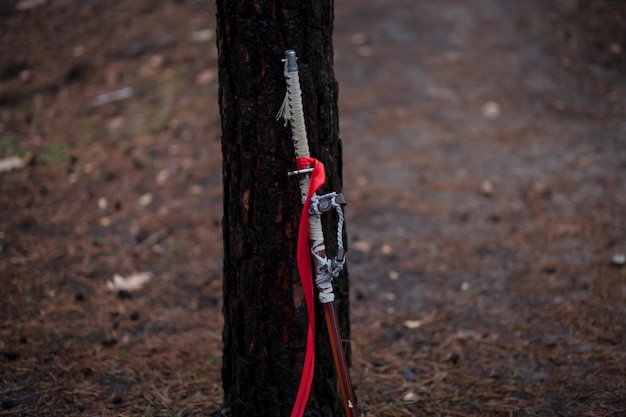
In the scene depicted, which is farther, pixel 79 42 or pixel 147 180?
pixel 79 42

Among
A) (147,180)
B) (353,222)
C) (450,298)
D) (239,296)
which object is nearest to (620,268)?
(450,298)

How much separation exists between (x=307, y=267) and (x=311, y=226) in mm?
133

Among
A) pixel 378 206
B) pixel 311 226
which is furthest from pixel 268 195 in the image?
pixel 378 206

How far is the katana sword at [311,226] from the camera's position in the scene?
6.25 feet

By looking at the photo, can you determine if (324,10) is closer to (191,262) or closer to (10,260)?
(191,262)

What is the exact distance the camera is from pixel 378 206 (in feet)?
14.1

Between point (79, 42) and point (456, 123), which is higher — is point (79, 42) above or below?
above

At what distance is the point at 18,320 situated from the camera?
3.08 m

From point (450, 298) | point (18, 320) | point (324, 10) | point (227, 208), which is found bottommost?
point (450, 298)

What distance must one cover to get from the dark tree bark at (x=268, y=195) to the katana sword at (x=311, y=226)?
0.08 meters

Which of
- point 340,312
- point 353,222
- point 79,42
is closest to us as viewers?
point 340,312

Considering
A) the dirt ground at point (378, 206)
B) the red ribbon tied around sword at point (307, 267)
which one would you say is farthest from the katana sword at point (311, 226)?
the dirt ground at point (378, 206)

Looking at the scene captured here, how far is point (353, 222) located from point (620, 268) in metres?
1.62

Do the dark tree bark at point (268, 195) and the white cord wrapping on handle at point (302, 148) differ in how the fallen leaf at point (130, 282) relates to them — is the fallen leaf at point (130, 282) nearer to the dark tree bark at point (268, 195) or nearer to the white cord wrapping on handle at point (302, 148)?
the dark tree bark at point (268, 195)
